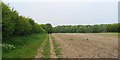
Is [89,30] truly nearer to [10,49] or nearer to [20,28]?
[20,28]

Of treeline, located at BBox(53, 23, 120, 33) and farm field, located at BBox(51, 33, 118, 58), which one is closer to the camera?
farm field, located at BBox(51, 33, 118, 58)

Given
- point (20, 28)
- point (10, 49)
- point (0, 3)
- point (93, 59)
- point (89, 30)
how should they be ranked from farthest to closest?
point (89, 30) < point (20, 28) < point (0, 3) < point (10, 49) < point (93, 59)

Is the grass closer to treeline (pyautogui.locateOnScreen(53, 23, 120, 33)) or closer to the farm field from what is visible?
the farm field

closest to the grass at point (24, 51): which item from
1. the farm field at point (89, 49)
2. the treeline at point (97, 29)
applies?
the farm field at point (89, 49)

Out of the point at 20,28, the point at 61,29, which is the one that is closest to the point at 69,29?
the point at 61,29

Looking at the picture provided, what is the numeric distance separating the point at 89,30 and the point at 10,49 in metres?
149

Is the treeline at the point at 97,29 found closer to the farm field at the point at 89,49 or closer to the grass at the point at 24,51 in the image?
the farm field at the point at 89,49

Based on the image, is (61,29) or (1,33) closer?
(1,33)

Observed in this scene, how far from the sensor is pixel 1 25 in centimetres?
2231

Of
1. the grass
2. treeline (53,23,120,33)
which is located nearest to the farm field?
the grass

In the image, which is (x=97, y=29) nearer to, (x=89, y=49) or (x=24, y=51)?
(x=89, y=49)

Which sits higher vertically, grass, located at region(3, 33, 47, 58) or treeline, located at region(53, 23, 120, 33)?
treeline, located at region(53, 23, 120, 33)

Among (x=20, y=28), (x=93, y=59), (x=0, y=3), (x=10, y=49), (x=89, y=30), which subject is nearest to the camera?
(x=93, y=59)

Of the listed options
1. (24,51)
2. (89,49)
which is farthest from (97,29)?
(24,51)
